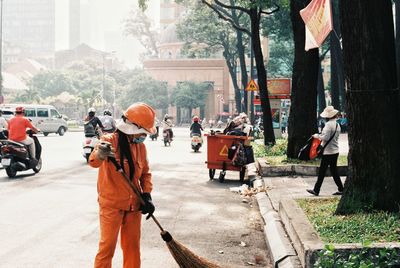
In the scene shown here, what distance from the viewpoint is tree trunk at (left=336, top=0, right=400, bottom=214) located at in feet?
21.8

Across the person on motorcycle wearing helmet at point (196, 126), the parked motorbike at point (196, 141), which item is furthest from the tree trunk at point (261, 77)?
the parked motorbike at point (196, 141)

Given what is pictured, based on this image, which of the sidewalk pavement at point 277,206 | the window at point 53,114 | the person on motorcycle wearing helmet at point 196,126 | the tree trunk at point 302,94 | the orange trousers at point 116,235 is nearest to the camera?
the orange trousers at point 116,235

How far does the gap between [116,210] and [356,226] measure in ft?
8.37

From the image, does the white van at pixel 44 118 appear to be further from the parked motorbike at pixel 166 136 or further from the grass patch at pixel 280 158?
the grass patch at pixel 280 158

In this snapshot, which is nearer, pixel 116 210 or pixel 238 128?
pixel 116 210

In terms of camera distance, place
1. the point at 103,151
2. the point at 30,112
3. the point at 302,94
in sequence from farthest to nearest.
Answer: the point at 30,112 → the point at 302,94 → the point at 103,151

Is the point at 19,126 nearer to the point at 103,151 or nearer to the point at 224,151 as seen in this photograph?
the point at 224,151

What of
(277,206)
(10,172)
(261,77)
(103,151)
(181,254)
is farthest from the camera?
(261,77)

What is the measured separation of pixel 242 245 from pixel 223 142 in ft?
21.1

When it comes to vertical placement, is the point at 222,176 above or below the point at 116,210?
below

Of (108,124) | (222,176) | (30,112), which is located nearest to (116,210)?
(222,176)

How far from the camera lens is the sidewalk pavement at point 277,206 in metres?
5.85

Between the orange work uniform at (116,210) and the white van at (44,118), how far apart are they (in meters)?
32.4

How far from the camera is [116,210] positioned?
4609mm
